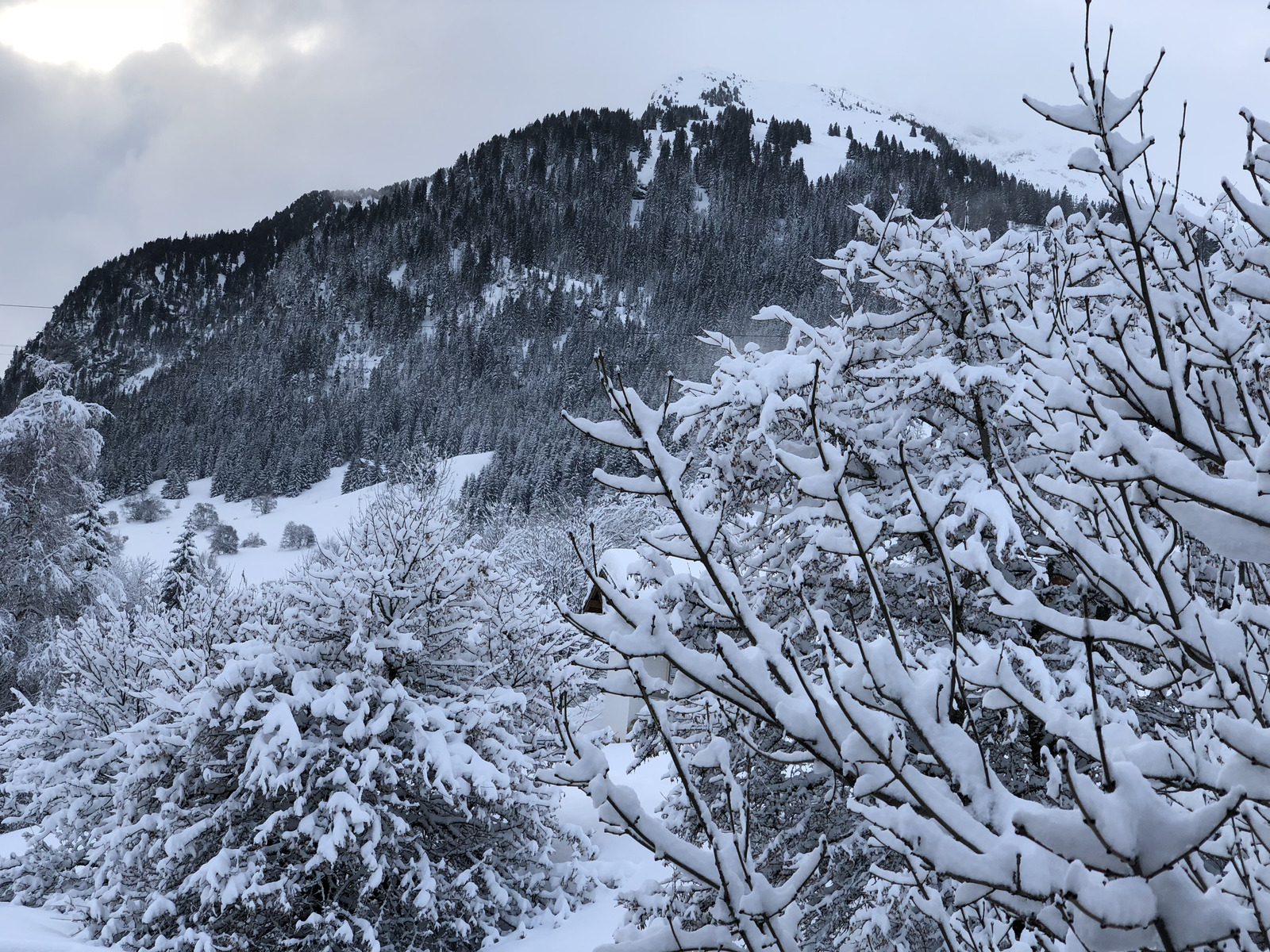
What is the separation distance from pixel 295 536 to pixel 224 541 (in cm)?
523

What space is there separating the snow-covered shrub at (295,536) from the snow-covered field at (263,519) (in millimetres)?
557

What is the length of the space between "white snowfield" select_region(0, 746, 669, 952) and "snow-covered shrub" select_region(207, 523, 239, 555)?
5261cm

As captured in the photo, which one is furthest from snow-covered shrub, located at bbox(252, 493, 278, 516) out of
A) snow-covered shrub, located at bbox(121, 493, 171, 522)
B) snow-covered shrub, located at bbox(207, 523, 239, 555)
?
snow-covered shrub, located at bbox(207, 523, 239, 555)

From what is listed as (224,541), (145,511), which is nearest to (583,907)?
(224,541)

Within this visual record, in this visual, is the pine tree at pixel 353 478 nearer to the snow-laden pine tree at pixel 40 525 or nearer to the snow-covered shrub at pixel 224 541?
the snow-covered shrub at pixel 224 541

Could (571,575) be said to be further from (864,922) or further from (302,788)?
(864,922)

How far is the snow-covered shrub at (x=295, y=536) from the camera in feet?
205

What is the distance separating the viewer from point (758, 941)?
1.29 meters

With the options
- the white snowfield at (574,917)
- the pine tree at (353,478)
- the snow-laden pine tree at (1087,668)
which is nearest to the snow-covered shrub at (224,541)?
the pine tree at (353,478)

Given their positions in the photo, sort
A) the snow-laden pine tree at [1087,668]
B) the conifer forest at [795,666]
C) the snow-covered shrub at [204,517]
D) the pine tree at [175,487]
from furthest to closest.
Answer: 1. the pine tree at [175,487]
2. the snow-covered shrub at [204,517]
3. the conifer forest at [795,666]
4. the snow-laden pine tree at [1087,668]

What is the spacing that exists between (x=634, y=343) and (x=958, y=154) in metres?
73.0

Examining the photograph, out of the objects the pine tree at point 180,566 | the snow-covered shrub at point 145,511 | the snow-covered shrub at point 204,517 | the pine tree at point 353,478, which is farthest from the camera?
the pine tree at point 353,478

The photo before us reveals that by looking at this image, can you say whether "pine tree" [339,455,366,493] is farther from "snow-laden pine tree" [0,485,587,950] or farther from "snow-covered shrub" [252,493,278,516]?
"snow-laden pine tree" [0,485,587,950]

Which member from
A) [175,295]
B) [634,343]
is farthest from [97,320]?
[634,343]
